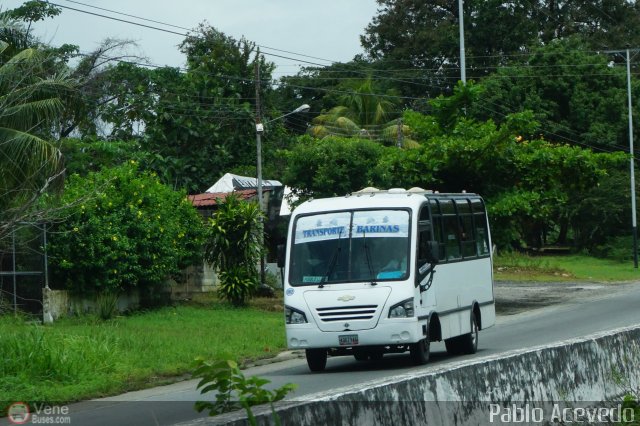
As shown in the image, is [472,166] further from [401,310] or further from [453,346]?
[401,310]

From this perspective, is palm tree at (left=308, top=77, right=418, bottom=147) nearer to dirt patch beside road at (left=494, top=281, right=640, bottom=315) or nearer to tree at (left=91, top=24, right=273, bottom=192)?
tree at (left=91, top=24, right=273, bottom=192)

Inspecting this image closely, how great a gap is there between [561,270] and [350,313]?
31271 millimetres

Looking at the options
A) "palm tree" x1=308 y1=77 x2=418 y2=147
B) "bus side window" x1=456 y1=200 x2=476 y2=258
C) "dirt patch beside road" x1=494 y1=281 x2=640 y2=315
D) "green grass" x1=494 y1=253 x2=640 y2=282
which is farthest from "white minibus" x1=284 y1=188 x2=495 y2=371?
"palm tree" x1=308 y1=77 x2=418 y2=147

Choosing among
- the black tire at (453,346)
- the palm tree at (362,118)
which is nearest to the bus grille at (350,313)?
the black tire at (453,346)

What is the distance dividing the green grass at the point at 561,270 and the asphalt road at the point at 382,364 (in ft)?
26.0

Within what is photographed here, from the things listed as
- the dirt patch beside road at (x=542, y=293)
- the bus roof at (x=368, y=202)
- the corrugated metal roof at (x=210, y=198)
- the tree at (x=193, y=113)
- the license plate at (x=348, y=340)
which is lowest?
the dirt patch beside road at (x=542, y=293)

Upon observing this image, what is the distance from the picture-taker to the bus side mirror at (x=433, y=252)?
16597mm

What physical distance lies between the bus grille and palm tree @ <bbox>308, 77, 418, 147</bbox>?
113 feet

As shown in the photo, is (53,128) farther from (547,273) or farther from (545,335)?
(547,273)

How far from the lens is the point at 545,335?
21.6 meters

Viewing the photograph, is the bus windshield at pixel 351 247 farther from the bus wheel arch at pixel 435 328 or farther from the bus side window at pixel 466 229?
the bus side window at pixel 466 229

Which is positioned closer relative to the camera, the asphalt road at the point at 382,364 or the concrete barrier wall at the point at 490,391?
the concrete barrier wall at the point at 490,391

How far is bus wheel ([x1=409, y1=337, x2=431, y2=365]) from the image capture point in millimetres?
16578

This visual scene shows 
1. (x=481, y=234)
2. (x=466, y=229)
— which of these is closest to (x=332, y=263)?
(x=466, y=229)
